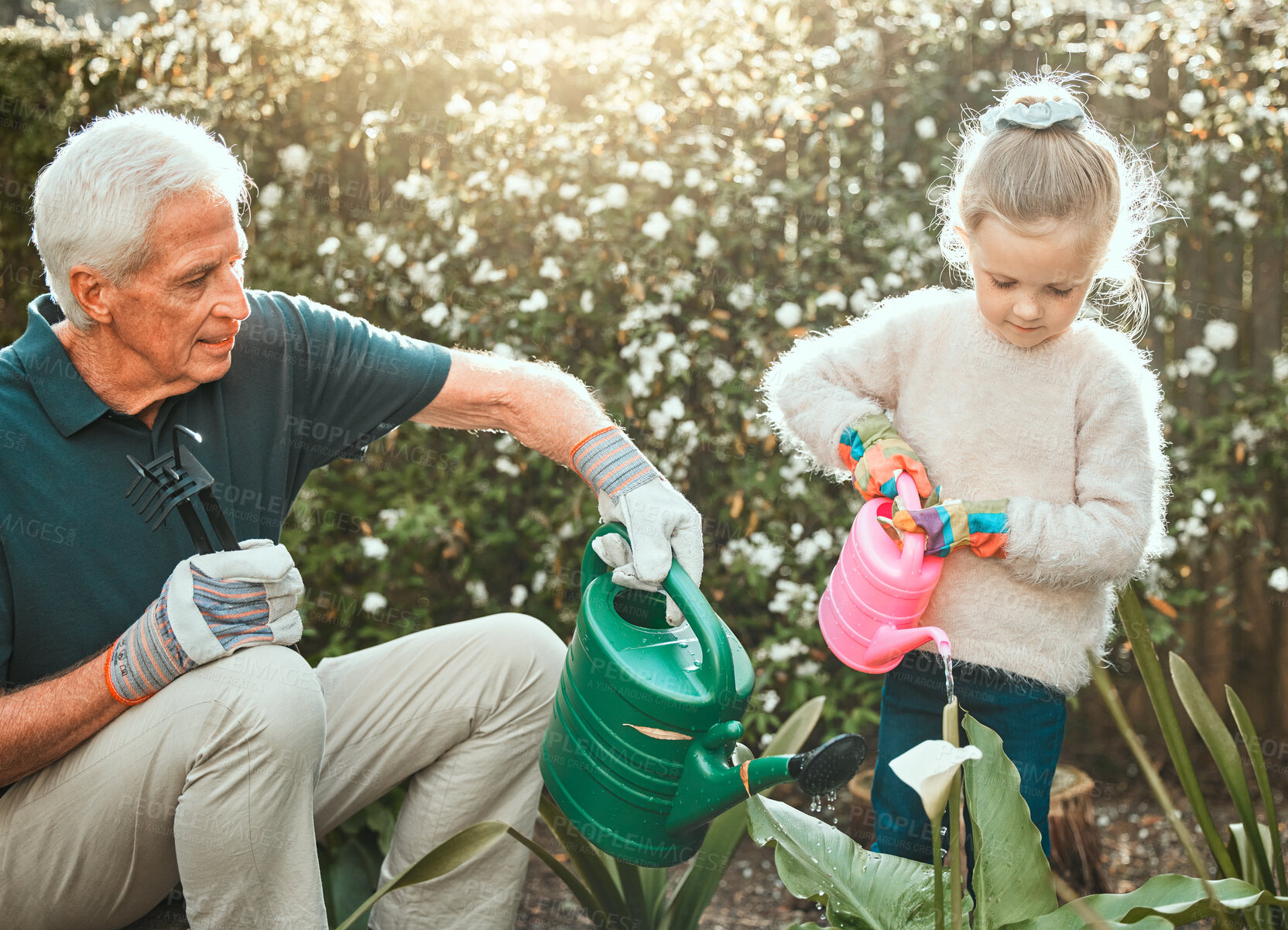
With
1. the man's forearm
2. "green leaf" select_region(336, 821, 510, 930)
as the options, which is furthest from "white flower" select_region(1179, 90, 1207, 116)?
the man's forearm

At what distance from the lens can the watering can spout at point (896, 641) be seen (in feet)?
4.69

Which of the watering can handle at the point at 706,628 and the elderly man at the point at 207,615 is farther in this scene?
the elderly man at the point at 207,615

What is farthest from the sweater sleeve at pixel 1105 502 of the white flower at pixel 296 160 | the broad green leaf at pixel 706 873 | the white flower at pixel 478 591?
the white flower at pixel 296 160

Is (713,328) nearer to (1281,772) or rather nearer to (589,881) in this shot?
(589,881)

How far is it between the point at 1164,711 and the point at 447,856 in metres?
1.07

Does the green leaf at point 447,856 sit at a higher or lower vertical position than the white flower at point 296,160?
lower

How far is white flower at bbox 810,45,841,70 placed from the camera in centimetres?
269

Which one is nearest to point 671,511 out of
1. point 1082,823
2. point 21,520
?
point 21,520

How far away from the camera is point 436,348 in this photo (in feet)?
6.05

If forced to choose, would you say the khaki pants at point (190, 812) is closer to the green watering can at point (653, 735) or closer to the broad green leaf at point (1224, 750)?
the green watering can at point (653, 735)

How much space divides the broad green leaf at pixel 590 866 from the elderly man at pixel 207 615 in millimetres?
80

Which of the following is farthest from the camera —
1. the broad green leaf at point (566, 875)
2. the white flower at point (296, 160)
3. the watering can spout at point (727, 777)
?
the white flower at point (296, 160)

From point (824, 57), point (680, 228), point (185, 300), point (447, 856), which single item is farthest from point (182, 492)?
point (824, 57)

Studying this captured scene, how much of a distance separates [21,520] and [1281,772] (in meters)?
3.04
